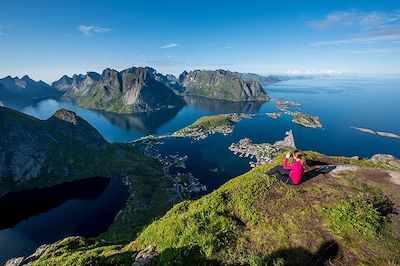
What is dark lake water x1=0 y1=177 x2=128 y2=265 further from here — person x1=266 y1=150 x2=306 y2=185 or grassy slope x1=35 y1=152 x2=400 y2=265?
person x1=266 y1=150 x2=306 y2=185

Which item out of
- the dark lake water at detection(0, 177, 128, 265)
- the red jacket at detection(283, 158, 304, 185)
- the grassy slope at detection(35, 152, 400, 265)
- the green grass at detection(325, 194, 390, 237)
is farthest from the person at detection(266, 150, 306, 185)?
the dark lake water at detection(0, 177, 128, 265)

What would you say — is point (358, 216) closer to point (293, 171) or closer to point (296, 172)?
point (296, 172)

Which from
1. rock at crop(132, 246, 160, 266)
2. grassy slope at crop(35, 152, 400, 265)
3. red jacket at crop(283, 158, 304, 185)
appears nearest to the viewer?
grassy slope at crop(35, 152, 400, 265)

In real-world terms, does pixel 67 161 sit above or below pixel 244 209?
below

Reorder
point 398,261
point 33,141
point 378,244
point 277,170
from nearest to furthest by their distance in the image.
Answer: point 398,261, point 378,244, point 277,170, point 33,141

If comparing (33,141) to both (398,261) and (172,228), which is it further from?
(398,261)

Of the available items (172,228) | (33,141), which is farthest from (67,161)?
(172,228)

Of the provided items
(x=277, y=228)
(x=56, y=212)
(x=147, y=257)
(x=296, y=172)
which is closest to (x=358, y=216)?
(x=296, y=172)
